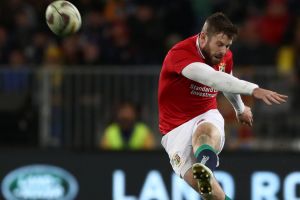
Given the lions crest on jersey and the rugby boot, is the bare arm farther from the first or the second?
the rugby boot

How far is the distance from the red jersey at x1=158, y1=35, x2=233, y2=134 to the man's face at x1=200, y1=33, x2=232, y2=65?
3.4 inches

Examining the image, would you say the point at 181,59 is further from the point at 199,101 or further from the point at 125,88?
the point at 125,88

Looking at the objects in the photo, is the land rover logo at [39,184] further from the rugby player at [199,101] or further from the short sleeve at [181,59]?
the short sleeve at [181,59]

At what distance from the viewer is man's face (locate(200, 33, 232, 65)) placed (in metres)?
10.1

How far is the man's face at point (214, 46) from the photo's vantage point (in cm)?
1008

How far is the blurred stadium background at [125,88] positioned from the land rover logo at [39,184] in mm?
94

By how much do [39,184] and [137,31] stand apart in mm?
3357

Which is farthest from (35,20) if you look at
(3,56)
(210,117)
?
(210,117)

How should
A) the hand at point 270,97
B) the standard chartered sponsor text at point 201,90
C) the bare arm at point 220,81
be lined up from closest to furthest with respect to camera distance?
the hand at point 270,97 → the bare arm at point 220,81 → the standard chartered sponsor text at point 201,90

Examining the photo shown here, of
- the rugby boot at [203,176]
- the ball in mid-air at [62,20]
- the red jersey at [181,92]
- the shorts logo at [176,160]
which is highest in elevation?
the ball in mid-air at [62,20]

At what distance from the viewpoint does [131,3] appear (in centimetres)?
1725

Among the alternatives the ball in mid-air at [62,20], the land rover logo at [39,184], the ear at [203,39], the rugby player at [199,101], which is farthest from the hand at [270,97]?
the land rover logo at [39,184]

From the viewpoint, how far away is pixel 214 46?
400 inches

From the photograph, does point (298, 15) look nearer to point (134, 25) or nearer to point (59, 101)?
point (134, 25)
